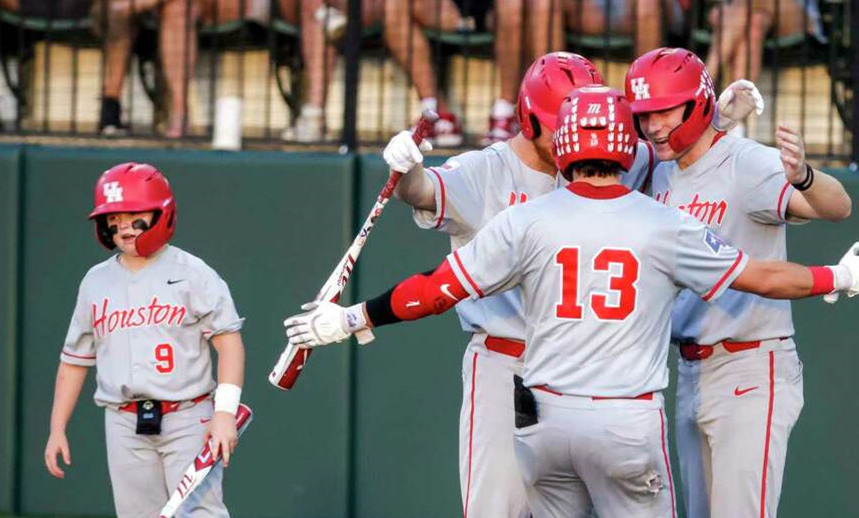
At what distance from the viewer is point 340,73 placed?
26.5ft

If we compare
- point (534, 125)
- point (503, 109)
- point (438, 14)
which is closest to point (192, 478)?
point (534, 125)

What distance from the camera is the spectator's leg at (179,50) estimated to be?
8055 millimetres

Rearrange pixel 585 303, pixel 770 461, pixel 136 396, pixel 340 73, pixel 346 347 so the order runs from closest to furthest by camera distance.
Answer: pixel 585 303
pixel 770 461
pixel 136 396
pixel 346 347
pixel 340 73

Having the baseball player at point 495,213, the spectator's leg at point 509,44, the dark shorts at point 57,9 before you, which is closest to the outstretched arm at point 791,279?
the baseball player at point 495,213

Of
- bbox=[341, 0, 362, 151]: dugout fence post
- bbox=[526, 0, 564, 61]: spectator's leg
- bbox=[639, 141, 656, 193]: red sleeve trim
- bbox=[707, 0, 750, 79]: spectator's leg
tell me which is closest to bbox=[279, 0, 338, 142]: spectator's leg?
bbox=[341, 0, 362, 151]: dugout fence post

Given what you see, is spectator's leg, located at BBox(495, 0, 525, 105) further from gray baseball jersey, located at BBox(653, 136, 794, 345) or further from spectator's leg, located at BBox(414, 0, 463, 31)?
gray baseball jersey, located at BBox(653, 136, 794, 345)

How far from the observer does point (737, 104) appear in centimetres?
556

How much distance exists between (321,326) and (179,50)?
3.35 metres

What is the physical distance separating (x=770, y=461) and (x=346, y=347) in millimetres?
2615

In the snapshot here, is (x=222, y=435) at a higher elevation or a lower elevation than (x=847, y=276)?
lower

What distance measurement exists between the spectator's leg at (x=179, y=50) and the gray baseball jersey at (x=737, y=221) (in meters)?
3.29

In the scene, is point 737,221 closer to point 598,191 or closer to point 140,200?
point 598,191

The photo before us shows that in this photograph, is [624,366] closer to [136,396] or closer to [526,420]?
[526,420]

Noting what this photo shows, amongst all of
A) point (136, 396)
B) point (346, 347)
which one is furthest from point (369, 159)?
point (136, 396)
